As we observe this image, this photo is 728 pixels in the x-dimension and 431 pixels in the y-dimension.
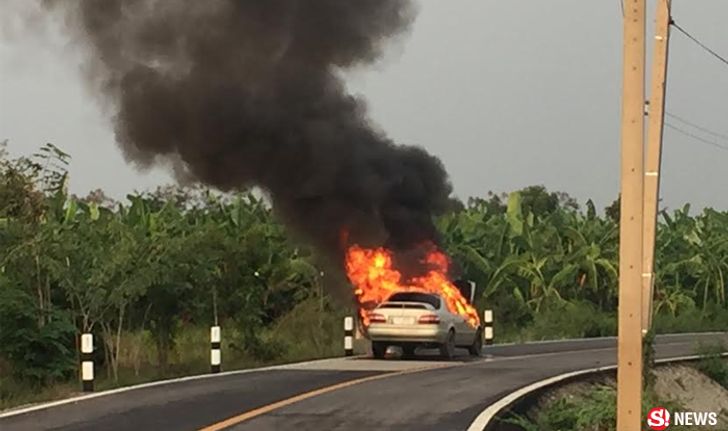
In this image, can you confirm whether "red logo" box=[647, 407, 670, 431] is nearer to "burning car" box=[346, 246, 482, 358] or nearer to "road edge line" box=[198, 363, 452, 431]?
"road edge line" box=[198, 363, 452, 431]

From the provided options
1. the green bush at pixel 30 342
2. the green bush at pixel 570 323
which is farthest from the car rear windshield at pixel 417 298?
the green bush at pixel 570 323

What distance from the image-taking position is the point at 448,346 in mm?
23875

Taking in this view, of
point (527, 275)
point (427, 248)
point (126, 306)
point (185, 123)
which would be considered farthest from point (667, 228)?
point (126, 306)

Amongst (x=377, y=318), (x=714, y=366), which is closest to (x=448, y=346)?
(x=377, y=318)

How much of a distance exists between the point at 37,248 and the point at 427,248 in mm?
11359

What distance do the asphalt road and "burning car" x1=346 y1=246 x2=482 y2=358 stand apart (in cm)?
61

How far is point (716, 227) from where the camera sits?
4797 centimetres

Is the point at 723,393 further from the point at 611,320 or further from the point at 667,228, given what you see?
the point at 667,228

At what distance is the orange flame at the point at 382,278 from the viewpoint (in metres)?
27.3

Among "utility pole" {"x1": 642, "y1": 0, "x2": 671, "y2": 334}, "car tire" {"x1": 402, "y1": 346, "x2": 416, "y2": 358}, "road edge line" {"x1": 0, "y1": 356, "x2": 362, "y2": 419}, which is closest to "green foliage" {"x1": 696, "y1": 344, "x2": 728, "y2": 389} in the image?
"utility pole" {"x1": 642, "y1": 0, "x2": 671, "y2": 334}

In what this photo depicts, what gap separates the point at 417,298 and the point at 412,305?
554 millimetres

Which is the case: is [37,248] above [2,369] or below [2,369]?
above

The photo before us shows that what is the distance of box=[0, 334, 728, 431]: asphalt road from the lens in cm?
1352

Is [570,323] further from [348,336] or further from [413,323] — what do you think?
[413,323]
